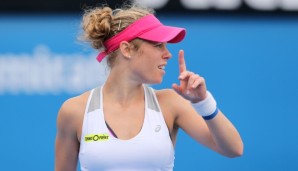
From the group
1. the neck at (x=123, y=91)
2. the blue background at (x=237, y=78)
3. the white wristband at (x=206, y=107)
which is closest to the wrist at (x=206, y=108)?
the white wristband at (x=206, y=107)

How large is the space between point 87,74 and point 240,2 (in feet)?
3.34

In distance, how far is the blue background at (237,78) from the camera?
14.9 feet

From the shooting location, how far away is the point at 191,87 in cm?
254

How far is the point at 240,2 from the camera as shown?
14.6 feet

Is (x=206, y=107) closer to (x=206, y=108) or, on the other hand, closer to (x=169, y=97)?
(x=206, y=108)

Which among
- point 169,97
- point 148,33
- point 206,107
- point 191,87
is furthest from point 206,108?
point 148,33

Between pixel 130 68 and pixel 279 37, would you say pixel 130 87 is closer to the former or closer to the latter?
pixel 130 68

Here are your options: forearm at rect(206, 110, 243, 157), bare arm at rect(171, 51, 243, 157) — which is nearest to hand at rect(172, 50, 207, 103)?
bare arm at rect(171, 51, 243, 157)

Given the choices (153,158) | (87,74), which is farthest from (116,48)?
(87,74)

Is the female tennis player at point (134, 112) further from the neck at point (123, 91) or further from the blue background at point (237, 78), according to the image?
the blue background at point (237, 78)

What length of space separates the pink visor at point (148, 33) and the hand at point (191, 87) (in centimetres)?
20

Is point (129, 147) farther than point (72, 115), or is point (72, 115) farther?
point (72, 115)

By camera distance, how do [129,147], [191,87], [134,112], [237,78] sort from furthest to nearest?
[237,78], [134,112], [129,147], [191,87]

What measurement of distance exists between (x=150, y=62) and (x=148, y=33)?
0.11 metres
